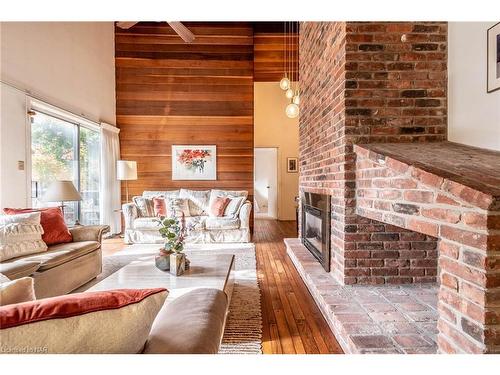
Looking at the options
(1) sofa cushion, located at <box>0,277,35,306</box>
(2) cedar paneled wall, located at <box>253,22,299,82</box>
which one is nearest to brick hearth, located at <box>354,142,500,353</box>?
(1) sofa cushion, located at <box>0,277,35,306</box>

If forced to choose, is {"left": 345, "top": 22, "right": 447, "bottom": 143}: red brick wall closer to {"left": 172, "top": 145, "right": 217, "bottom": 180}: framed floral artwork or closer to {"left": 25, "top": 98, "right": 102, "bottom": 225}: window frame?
{"left": 25, "top": 98, "right": 102, "bottom": 225}: window frame

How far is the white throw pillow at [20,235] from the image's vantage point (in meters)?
2.23

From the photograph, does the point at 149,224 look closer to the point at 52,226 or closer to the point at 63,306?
the point at 52,226

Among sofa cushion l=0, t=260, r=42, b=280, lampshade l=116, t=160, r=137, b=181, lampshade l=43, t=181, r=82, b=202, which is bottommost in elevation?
sofa cushion l=0, t=260, r=42, b=280

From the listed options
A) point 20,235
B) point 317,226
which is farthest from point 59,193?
point 317,226

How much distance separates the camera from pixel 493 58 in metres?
1.81

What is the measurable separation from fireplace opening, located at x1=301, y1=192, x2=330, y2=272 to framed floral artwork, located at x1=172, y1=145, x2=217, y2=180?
243cm

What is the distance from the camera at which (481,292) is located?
Result: 108cm

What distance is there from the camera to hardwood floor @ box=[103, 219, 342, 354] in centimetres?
178

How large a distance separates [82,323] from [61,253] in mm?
2118

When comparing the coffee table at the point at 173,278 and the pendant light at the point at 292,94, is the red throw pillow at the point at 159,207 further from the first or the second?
the pendant light at the point at 292,94

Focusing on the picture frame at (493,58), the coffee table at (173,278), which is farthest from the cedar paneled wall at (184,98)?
the picture frame at (493,58)

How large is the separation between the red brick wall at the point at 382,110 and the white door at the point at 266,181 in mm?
5377
